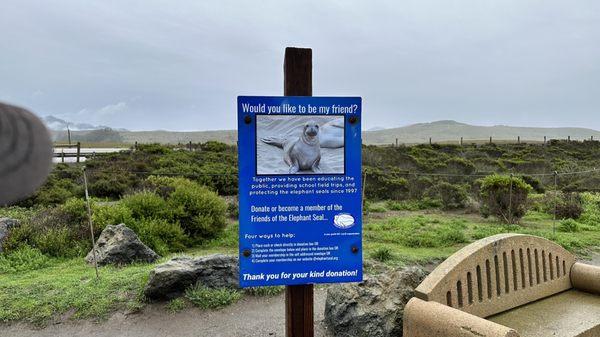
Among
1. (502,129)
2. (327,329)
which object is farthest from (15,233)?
(502,129)

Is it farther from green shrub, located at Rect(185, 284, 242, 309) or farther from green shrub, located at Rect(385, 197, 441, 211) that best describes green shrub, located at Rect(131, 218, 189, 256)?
green shrub, located at Rect(385, 197, 441, 211)

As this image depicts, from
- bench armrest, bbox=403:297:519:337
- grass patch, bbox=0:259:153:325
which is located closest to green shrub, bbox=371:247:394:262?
grass patch, bbox=0:259:153:325

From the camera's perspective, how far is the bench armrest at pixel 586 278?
187 inches

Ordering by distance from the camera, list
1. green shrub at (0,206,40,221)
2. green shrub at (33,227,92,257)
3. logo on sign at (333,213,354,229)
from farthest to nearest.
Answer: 1. green shrub at (0,206,40,221)
2. green shrub at (33,227,92,257)
3. logo on sign at (333,213,354,229)

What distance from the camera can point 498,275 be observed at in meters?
4.09

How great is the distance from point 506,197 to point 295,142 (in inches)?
408

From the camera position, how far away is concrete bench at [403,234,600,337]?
3287mm

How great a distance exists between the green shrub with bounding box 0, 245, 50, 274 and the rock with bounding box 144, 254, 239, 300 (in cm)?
327

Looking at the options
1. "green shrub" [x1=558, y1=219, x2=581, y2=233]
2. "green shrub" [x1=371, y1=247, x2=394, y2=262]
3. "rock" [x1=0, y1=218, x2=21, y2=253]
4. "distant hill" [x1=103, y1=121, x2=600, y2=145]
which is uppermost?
"distant hill" [x1=103, y1=121, x2=600, y2=145]

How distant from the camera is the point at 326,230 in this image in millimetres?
2871

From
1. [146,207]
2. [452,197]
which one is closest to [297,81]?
[146,207]

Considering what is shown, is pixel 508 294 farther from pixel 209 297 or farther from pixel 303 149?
pixel 209 297

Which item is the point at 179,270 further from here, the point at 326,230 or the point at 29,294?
the point at 326,230

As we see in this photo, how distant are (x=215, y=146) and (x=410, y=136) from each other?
112446 millimetres
